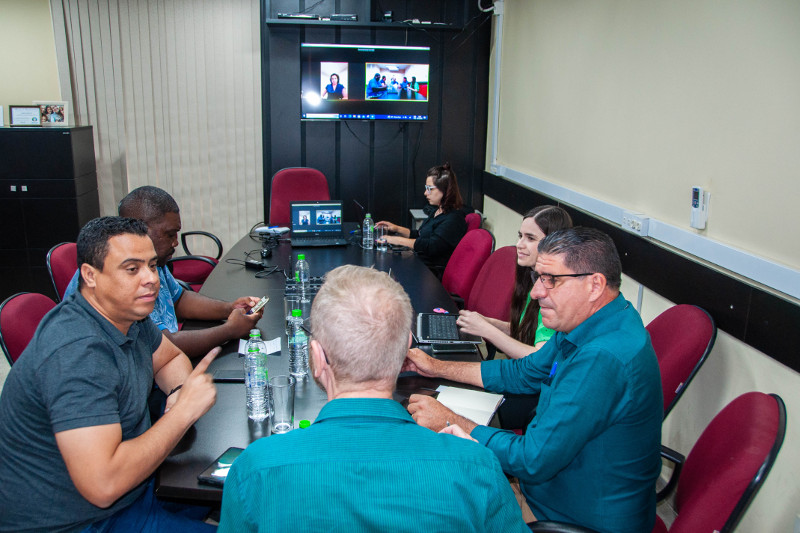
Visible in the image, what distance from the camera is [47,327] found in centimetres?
159

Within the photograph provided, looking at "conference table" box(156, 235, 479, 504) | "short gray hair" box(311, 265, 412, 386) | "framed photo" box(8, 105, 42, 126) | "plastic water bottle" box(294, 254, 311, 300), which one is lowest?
"conference table" box(156, 235, 479, 504)

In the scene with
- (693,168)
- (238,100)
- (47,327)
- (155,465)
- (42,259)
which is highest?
(238,100)

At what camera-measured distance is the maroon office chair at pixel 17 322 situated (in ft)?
7.00

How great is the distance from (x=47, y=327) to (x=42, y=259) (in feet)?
14.6

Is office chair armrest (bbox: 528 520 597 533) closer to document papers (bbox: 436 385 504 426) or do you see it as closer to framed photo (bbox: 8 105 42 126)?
document papers (bbox: 436 385 504 426)

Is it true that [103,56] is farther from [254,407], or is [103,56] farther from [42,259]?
[254,407]

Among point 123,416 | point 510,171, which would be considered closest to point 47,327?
point 123,416

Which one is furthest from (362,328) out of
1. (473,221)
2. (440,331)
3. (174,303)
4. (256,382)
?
(473,221)

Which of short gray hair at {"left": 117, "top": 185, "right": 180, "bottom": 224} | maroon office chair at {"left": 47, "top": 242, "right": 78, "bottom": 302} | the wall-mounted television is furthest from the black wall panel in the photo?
the wall-mounted television

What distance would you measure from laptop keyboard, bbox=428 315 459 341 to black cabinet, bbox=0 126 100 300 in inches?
159

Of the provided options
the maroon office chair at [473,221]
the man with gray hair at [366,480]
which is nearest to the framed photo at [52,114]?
the maroon office chair at [473,221]

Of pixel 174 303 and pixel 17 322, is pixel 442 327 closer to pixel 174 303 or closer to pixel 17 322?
pixel 174 303

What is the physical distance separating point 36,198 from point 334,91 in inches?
107

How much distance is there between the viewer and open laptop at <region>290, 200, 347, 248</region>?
445 cm
